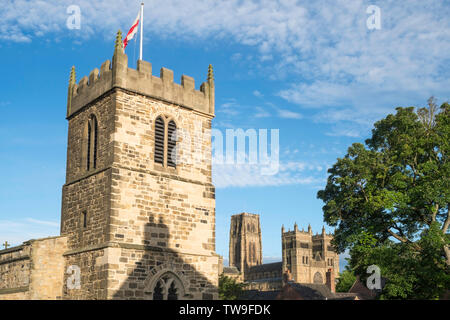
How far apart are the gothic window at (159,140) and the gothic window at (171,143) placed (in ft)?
1.13

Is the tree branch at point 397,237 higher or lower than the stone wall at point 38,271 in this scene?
higher

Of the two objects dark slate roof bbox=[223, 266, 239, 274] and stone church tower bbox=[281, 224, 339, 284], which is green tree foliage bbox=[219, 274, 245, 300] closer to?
stone church tower bbox=[281, 224, 339, 284]

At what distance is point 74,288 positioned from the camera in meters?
22.5

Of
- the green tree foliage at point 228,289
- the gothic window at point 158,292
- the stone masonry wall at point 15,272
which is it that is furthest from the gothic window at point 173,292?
the green tree foliage at point 228,289

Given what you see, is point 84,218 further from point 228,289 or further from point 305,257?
point 305,257

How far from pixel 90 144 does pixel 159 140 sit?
10.5 ft

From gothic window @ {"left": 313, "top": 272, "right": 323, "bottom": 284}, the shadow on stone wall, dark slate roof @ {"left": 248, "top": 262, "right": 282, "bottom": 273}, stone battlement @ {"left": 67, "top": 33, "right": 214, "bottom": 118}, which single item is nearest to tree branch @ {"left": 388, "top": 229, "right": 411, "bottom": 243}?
the shadow on stone wall

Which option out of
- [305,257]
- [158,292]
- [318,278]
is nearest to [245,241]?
[305,257]

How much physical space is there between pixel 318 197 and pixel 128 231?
39.5 feet

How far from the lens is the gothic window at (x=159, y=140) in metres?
24.0

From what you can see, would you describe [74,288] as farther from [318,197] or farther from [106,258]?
[318,197]

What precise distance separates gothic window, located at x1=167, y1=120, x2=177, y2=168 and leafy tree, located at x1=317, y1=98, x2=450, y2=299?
8.80 metres

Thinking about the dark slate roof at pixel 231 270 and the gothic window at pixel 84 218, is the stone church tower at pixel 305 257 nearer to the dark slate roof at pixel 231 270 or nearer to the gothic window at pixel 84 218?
the dark slate roof at pixel 231 270
